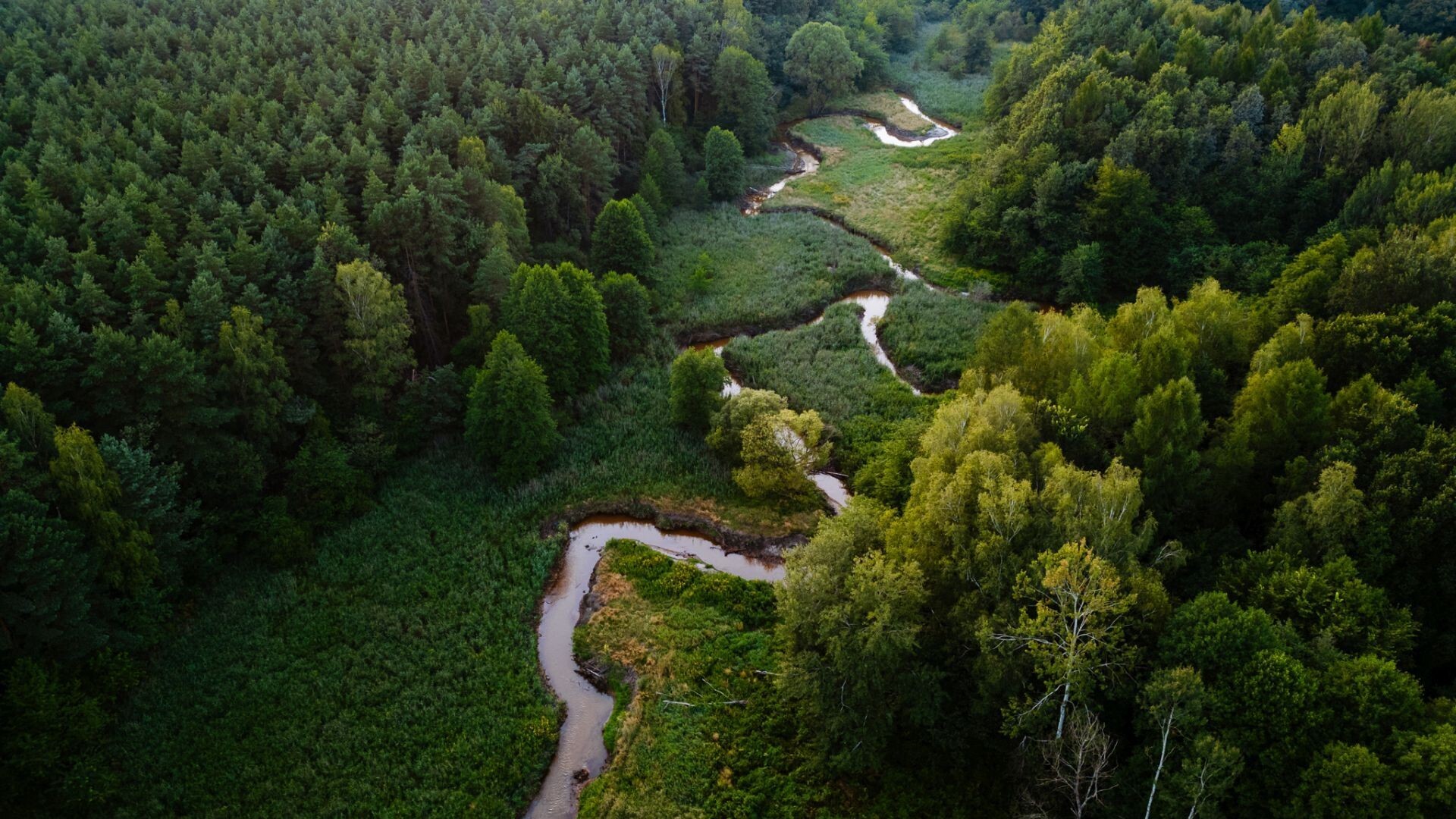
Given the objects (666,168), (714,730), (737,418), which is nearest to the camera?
(714,730)

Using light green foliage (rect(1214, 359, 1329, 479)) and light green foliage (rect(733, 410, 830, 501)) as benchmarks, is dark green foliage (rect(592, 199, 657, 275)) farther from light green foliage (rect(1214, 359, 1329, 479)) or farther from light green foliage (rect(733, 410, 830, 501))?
light green foliage (rect(1214, 359, 1329, 479))

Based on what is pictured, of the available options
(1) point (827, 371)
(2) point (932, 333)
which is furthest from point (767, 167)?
(1) point (827, 371)

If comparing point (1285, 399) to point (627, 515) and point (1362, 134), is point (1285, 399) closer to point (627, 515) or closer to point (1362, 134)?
point (627, 515)

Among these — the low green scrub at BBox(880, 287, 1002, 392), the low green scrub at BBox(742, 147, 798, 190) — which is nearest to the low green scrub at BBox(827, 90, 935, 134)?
the low green scrub at BBox(742, 147, 798, 190)

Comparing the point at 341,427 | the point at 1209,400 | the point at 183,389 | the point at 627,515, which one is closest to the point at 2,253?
the point at 183,389

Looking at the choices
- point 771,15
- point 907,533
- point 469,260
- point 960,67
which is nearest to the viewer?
point 907,533

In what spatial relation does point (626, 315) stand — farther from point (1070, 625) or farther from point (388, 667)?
point (1070, 625)
